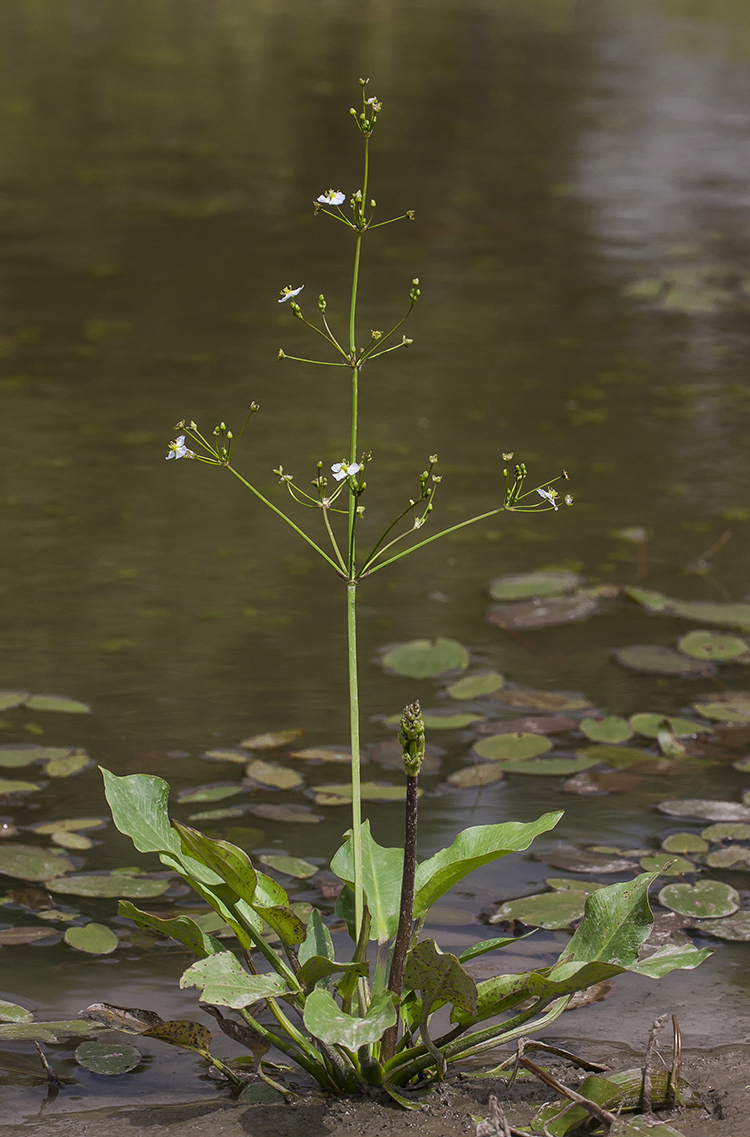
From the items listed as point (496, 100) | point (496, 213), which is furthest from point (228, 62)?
point (496, 213)

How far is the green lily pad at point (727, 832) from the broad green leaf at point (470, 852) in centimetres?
68

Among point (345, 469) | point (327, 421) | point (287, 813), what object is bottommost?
point (287, 813)

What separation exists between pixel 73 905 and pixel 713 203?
21.7ft

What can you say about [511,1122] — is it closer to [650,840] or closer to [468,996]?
[468,996]

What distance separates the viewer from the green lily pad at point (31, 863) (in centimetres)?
174

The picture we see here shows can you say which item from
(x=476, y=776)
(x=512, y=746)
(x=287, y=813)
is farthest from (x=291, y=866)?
(x=512, y=746)

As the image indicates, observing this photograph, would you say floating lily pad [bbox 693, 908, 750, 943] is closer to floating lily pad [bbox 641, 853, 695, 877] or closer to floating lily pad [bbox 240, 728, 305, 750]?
floating lily pad [bbox 641, 853, 695, 877]

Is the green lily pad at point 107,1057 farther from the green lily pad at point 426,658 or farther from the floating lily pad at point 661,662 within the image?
the floating lily pad at point 661,662

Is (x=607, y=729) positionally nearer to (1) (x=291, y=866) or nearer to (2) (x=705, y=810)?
(2) (x=705, y=810)

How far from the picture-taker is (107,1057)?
140cm

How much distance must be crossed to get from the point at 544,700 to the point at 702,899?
68cm

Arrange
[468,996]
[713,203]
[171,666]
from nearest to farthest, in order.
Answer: [468,996] < [171,666] < [713,203]

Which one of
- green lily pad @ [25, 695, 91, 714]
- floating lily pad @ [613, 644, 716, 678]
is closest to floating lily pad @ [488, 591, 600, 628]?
floating lily pad @ [613, 644, 716, 678]

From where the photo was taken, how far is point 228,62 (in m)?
11.2
